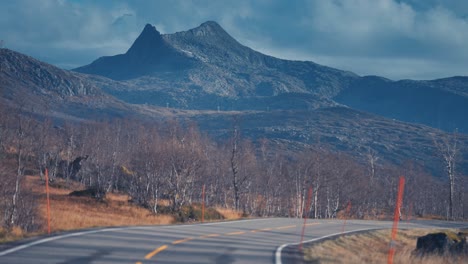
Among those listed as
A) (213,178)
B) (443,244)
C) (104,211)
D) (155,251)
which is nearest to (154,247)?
(155,251)

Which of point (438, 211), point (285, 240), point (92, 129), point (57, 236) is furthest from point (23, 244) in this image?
point (92, 129)

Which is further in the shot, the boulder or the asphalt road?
the boulder

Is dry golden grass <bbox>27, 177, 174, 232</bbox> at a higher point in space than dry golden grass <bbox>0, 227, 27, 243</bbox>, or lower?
lower

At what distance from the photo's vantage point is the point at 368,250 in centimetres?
2617

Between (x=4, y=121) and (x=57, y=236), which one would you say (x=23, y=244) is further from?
(x=4, y=121)

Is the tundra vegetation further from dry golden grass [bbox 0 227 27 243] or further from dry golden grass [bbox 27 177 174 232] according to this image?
dry golden grass [bbox 0 227 27 243]

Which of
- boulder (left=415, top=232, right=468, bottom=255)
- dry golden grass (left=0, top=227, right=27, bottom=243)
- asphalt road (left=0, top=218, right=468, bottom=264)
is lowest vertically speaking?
boulder (left=415, top=232, right=468, bottom=255)

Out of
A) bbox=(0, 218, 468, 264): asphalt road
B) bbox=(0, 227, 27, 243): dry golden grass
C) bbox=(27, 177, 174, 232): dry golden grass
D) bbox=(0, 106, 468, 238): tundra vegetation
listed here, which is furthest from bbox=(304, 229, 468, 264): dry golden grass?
bbox=(0, 106, 468, 238): tundra vegetation

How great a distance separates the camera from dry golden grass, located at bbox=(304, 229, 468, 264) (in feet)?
60.2

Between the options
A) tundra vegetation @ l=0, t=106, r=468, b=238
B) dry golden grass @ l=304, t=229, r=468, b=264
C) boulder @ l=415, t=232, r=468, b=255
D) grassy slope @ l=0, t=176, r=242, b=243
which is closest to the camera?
dry golden grass @ l=304, t=229, r=468, b=264

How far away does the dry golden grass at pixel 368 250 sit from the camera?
18359 mm

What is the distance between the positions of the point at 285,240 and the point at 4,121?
28.4 m

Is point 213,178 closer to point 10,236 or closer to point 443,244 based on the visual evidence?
point 443,244

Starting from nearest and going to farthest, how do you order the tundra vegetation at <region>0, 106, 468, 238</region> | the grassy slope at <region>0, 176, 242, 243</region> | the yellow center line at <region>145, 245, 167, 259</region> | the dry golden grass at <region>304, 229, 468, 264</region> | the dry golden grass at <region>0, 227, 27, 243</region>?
the yellow center line at <region>145, 245, 167, 259</region>, the dry golden grass at <region>0, 227, 27, 243</region>, the dry golden grass at <region>304, 229, 468, 264</region>, the grassy slope at <region>0, 176, 242, 243</region>, the tundra vegetation at <region>0, 106, 468, 238</region>
